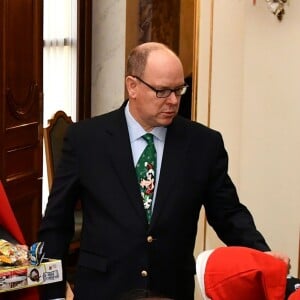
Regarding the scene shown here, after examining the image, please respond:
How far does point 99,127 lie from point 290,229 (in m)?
1.78

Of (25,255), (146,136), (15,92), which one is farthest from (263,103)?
(25,255)

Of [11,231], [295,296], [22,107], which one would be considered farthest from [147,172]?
[22,107]

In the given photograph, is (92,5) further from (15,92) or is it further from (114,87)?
(15,92)

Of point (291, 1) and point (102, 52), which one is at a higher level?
point (291, 1)

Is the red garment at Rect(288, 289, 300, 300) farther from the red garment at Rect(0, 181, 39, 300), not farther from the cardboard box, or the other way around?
the red garment at Rect(0, 181, 39, 300)

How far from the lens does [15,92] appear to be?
4164 mm

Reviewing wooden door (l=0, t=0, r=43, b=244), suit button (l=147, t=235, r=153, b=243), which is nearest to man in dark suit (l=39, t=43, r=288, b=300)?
suit button (l=147, t=235, r=153, b=243)

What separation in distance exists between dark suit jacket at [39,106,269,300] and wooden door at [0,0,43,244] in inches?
69.9

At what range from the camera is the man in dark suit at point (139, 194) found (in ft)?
7.59

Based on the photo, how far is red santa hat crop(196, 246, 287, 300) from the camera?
5.52 feet

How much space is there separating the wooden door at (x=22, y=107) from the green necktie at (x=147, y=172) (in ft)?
5.98

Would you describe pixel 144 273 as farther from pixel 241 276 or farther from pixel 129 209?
pixel 241 276

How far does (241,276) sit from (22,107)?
276cm

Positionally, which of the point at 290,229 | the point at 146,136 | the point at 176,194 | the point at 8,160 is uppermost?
the point at 146,136
